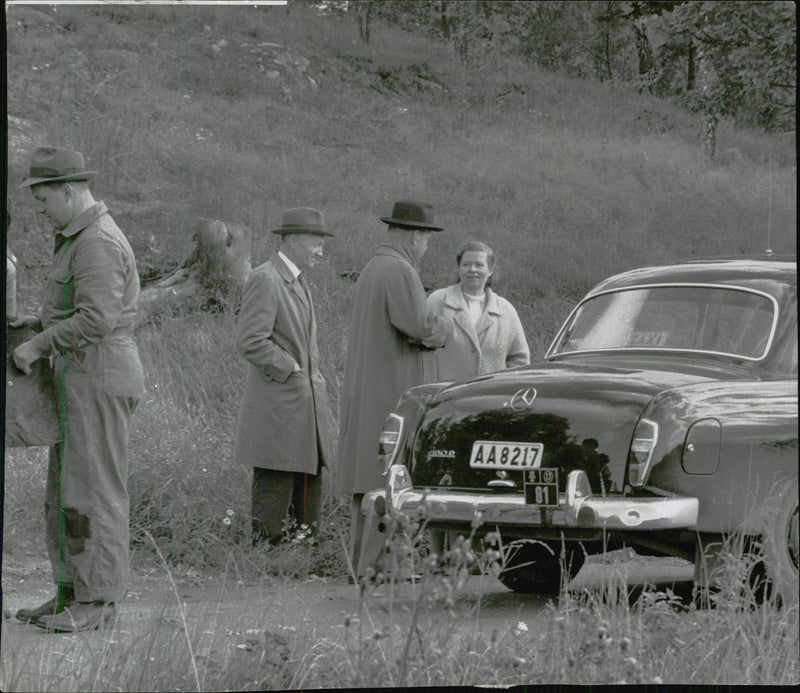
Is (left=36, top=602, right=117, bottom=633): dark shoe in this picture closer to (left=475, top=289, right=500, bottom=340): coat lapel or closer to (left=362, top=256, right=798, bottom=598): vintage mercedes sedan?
(left=362, top=256, right=798, bottom=598): vintage mercedes sedan

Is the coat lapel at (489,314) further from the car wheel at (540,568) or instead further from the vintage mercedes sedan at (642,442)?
the car wheel at (540,568)

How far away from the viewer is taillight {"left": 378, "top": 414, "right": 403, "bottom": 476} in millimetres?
5797

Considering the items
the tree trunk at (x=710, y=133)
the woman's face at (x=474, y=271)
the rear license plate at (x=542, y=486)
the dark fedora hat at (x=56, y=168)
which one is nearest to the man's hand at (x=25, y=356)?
the dark fedora hat at (x=56, y=168)

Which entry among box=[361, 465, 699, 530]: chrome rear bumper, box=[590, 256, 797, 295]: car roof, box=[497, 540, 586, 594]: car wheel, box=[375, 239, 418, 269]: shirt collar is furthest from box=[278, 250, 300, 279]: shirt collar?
box=[497, 540, 586, 594]: car wheel

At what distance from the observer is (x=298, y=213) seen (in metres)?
6.30

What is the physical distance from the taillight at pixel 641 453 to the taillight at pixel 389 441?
43.5 inches

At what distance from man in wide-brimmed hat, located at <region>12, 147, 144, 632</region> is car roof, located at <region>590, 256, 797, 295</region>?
2096 millimetres

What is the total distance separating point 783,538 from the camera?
4777mm

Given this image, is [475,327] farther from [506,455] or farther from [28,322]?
[28,322]

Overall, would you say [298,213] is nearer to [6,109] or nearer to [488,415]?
[488,415]

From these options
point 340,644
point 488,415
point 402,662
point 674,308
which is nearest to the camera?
point 402,662

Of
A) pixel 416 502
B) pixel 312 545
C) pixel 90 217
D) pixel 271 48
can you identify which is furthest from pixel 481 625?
pixel 271 48

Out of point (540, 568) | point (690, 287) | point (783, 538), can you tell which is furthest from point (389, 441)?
point (783, 538)

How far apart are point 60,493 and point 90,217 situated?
109 centimetres
